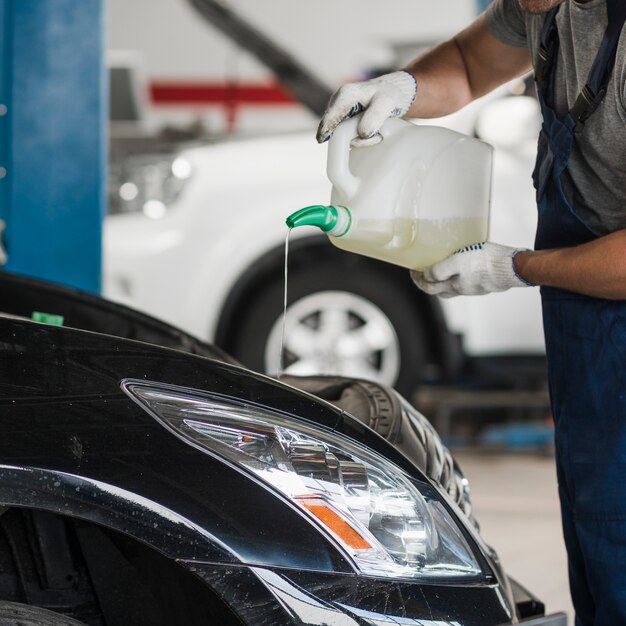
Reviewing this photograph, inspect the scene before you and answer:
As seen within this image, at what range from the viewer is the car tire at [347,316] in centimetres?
402

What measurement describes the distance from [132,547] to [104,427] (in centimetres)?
21

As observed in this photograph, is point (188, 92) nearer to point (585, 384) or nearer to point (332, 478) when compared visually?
point (585, 384)

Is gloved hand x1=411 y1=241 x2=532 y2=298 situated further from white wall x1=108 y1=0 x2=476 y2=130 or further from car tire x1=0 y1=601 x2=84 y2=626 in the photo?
white wall x1=108 y1=0 x2=476 y2=130

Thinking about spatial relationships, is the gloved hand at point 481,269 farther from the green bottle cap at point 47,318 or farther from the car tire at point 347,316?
the car tire at point 347,316

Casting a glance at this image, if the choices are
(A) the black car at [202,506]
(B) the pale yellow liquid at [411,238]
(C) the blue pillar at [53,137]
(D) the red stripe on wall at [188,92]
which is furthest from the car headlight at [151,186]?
(D) the red stripe on wall at [188,92]

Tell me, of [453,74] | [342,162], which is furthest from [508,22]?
[342,162]

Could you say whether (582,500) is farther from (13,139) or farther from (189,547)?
(13,139)

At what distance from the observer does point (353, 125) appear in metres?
1.74

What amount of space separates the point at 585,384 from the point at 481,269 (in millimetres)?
244

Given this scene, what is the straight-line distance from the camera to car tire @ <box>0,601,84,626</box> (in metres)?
1.22

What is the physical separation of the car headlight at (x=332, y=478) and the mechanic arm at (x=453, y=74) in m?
0.68

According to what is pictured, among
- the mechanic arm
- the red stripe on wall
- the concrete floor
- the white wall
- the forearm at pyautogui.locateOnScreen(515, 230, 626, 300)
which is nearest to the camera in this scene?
the forearm at pyautogui.locateOnScreen(515, 230, 626, 300)

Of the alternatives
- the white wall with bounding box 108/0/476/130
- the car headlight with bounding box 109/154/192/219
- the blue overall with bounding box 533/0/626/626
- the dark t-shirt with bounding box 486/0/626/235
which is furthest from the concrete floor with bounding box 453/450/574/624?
the white wall with bounding box 108/0/476/130

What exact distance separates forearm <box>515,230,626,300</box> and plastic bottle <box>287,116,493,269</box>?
0.20m
